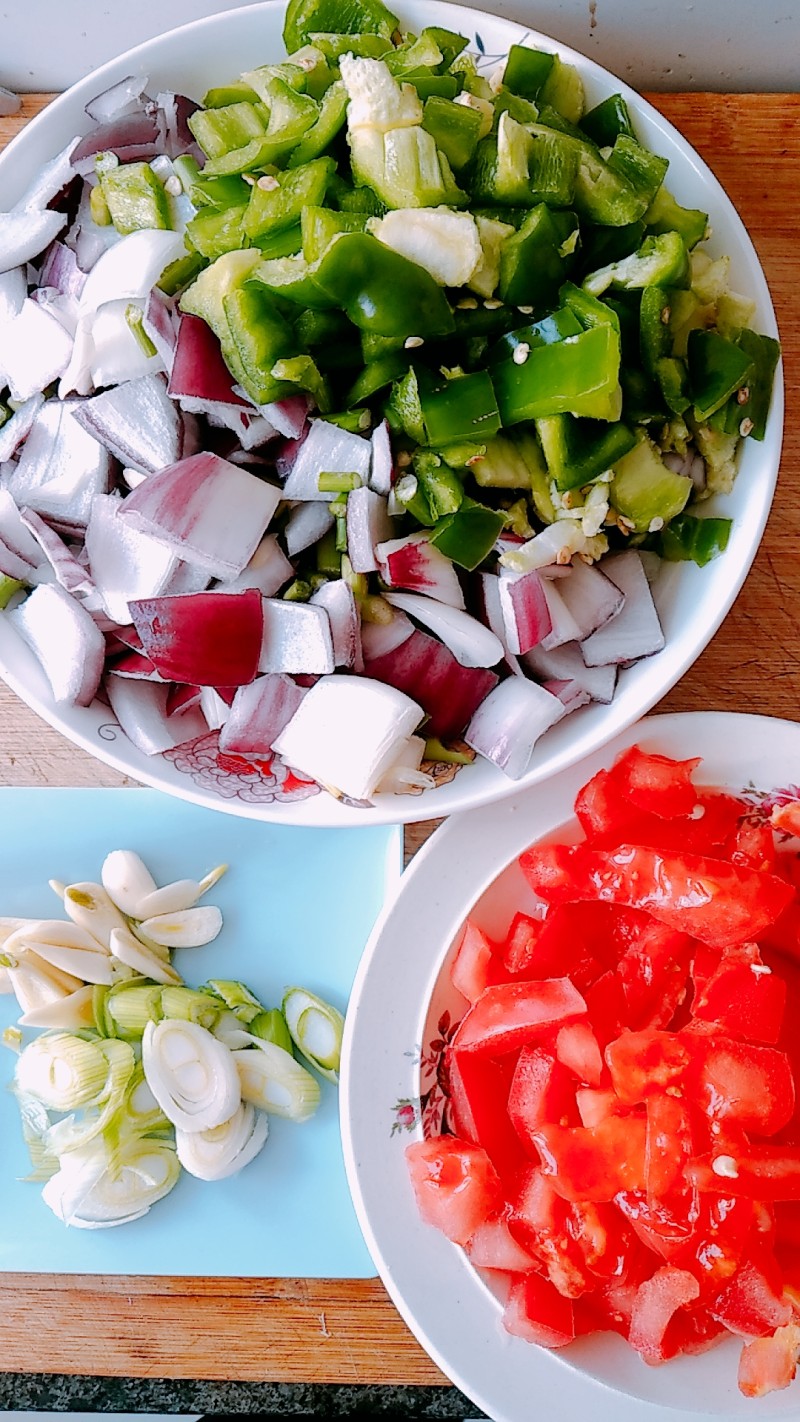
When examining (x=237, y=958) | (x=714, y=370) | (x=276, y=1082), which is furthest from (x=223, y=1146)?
(x=714, y=370)

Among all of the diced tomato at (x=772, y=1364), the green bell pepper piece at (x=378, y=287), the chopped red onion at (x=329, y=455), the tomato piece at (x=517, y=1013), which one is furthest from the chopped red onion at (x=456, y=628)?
the diced tomato at (x=772, y=1364)

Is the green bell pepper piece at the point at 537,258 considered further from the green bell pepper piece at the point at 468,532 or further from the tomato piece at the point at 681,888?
the tomato piece at the point at 681,888

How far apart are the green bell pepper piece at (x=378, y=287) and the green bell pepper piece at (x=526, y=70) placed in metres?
0.24

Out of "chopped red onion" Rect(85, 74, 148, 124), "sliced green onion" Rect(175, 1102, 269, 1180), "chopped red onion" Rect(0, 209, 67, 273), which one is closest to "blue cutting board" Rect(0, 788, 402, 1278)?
"sliced green onion" Rect(175, 1102, 269, 1180)

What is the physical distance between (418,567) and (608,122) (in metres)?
0.43

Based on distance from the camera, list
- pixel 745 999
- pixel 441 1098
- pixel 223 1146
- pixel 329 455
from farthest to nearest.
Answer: pixel 223 1146 → pixel 441 1098 → pixel 745 999 → pixel 329 455

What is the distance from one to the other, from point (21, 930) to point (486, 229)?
93 centimetres

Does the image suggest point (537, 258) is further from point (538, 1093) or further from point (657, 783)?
point (538, 1093)

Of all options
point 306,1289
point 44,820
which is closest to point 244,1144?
point 306,1289

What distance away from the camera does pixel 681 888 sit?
42.1 inches

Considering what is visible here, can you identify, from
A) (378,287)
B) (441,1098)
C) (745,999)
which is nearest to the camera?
(378,287)

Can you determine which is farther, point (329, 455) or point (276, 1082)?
point (276, 1082)

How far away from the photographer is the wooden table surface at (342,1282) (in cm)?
121

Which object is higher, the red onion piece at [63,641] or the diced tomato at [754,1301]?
the red onion piece at [63,641]
